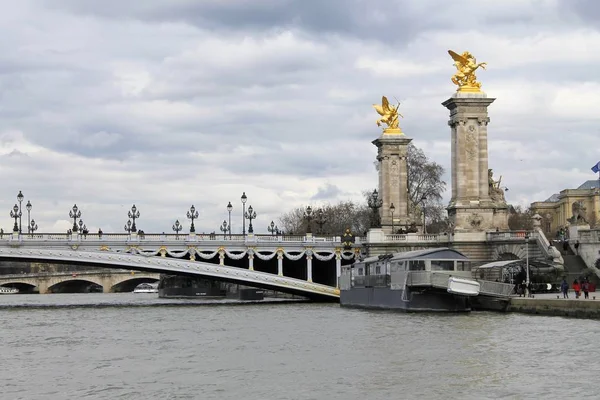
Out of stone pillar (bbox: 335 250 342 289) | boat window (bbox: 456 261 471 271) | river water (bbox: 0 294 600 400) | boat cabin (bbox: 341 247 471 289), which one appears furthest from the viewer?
stone pillar (bbox: 335 250 342 289)

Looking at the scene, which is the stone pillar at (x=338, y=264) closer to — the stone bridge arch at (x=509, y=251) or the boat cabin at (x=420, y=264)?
the stone bridge arch at (x=509, y=251)

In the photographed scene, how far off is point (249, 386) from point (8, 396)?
567 cm

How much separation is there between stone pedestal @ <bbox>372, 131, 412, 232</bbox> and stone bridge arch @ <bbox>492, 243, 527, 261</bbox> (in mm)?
18043

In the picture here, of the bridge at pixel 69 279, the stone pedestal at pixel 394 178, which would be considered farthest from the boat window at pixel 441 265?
the bridge at pixel 69 279

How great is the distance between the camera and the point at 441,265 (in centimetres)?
5662

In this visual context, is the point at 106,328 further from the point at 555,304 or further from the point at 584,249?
the point at 584,249

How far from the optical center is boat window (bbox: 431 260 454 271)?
2218 inches

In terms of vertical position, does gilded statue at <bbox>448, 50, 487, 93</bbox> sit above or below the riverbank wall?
above

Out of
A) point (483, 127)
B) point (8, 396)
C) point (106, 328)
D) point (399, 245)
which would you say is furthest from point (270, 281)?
point (8, 396)

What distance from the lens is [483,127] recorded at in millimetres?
71438

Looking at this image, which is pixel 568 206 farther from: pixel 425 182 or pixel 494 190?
pixel 494 190

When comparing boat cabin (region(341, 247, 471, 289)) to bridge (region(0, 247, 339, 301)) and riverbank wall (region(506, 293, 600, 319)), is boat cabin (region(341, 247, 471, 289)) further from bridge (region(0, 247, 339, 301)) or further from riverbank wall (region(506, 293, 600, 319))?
bridge (region(0, 247, 339, 301))

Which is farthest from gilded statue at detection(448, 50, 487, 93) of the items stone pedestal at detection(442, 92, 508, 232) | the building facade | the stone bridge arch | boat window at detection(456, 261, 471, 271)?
the building facade

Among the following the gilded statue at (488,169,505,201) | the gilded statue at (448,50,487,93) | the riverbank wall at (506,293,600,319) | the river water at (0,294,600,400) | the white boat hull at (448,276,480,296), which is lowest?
the river water at (0,294,600,400)
